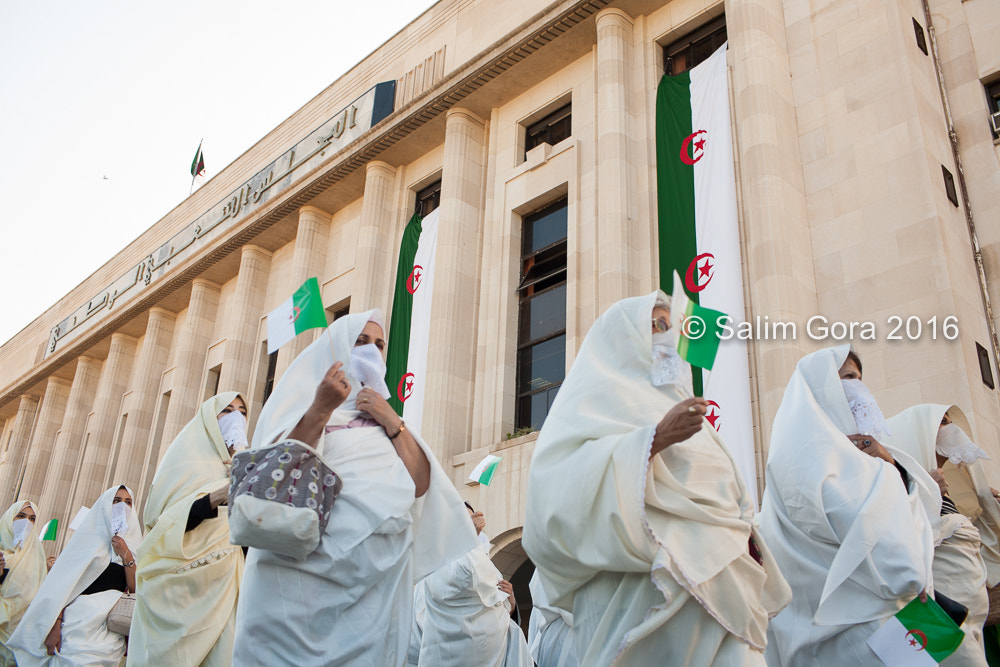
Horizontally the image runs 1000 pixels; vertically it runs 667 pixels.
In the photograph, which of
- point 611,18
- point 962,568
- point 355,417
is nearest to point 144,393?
point 611,18

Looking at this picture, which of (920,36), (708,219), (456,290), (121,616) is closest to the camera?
(121,616)

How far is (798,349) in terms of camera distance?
10.5 meters

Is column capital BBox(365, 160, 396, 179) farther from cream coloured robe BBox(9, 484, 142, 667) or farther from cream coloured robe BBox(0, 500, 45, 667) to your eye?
cream coloured robe BBox(9, 484, 142, 667)

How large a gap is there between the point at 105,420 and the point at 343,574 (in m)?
28.5

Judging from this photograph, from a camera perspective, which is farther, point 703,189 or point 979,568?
point 703,189

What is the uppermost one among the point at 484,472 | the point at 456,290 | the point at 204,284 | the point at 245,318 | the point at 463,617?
the point at 204,284

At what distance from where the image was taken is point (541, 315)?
1530cm

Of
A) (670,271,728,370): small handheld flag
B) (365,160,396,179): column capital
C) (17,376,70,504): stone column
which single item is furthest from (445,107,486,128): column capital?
(17,376,70,504): stone column

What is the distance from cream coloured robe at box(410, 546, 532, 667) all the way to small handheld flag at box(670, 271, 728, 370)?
2794 millimetres

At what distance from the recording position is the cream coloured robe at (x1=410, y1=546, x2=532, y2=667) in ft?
19.0

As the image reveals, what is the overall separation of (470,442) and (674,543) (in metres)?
11.9

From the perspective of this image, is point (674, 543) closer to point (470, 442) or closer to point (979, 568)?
point (979, 568)

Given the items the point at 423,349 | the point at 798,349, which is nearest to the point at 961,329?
the point at 798,349

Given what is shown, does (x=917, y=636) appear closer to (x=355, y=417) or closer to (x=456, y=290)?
(x=355, y=417)
